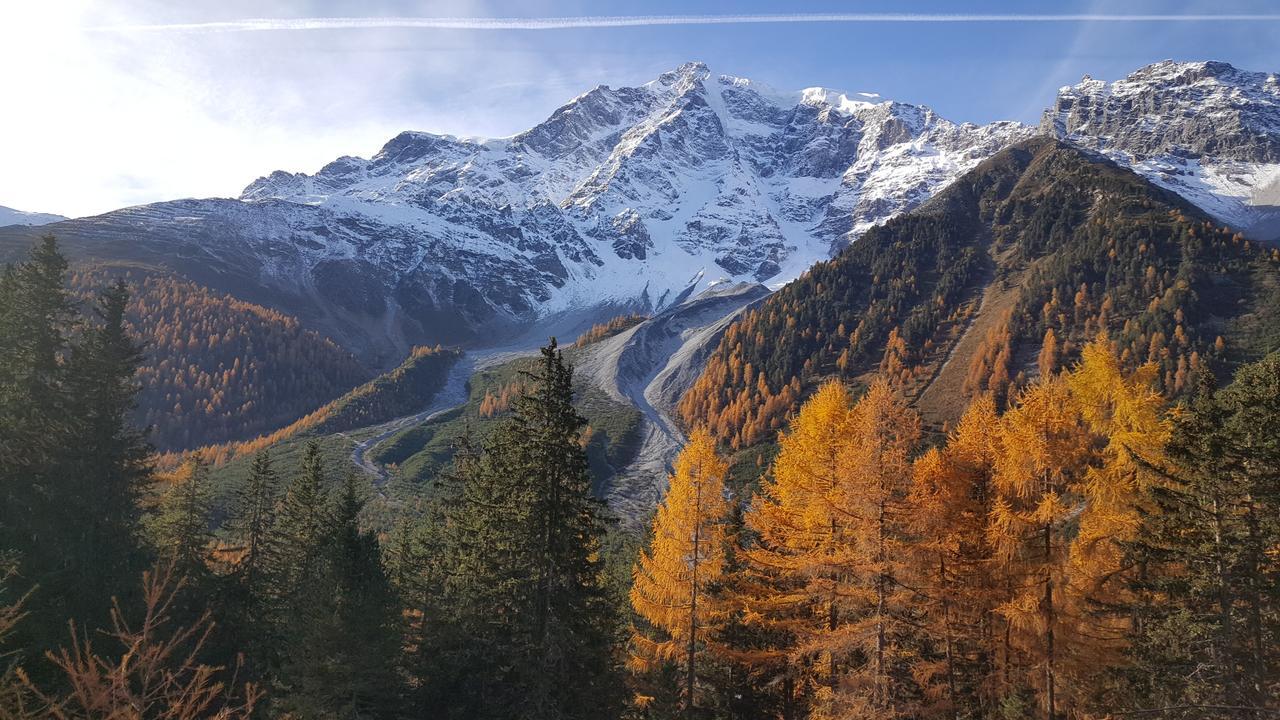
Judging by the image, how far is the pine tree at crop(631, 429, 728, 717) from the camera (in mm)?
23578

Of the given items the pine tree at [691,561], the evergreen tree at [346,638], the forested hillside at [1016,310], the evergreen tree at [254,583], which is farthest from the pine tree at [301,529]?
the forested hillside at [1016,310]

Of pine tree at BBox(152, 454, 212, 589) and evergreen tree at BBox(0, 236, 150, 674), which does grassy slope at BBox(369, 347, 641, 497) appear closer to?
pine tree at BBox(152, 454, 212, 589)

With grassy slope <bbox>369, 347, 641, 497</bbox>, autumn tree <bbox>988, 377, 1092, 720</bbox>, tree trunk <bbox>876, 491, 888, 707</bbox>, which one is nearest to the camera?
tree trunk <bbox>876, 491, 888, 707</bbox>

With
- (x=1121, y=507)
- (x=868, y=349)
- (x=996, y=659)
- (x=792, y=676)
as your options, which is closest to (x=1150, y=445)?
(x=1121, y=507)

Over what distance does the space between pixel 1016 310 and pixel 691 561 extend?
153 m

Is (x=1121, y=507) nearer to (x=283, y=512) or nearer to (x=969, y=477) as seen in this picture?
(x=969, y=477)

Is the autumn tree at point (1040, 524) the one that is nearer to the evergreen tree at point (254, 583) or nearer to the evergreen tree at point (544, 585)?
the evergreen tree at point (544, 585)

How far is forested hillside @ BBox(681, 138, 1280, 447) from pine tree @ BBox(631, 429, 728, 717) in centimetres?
11299

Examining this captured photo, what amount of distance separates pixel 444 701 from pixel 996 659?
21.0 meters

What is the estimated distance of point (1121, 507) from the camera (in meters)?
21.3

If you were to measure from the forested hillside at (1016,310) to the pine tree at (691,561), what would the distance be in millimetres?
112987

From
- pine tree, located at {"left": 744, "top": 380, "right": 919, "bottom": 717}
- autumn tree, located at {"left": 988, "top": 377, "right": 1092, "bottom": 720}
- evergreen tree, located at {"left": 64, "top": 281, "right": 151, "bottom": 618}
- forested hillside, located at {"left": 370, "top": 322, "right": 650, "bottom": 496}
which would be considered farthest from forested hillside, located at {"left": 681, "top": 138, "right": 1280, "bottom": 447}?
pine tree, located at {"left": 744, "top": 380, "right": 919, "bottom": 717}

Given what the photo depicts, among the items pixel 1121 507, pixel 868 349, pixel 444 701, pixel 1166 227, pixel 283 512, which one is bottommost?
pixel 444 701

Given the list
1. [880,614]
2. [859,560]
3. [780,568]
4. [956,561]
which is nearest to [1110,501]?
[956,561]
